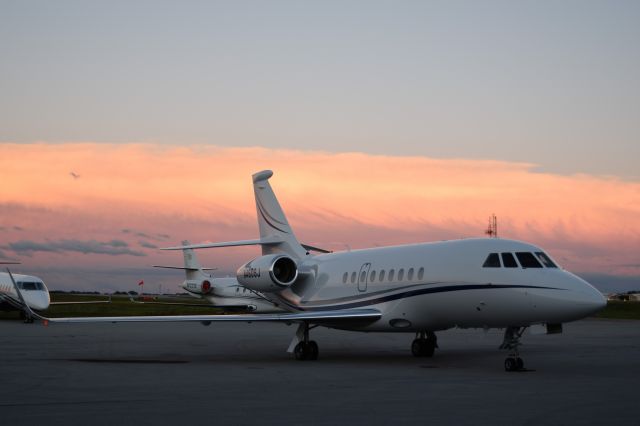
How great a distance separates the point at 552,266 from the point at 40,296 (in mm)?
32988

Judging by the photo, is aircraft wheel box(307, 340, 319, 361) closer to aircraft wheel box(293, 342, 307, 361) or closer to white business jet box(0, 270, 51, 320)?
aircraft wheel box(293, 342, 307, 361)

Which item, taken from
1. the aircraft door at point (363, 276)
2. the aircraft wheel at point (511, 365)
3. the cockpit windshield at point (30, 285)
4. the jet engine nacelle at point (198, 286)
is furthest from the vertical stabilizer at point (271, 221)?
the jet engine nacelle at point (198, 286)

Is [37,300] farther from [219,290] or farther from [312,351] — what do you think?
[312,351]

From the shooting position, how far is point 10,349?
928 inches

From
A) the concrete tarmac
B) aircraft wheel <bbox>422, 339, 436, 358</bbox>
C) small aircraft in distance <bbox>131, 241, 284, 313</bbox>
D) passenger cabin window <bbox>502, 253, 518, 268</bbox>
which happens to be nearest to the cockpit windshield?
small aircraft in distance <bbox>131, 241, 284, 313</bbox>

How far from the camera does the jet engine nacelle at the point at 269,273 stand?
81.8ft

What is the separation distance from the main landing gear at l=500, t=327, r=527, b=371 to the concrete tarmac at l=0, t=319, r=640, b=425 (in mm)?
343

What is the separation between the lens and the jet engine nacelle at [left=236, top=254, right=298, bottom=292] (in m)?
24.9

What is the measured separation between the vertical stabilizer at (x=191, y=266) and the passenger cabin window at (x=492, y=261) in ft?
137

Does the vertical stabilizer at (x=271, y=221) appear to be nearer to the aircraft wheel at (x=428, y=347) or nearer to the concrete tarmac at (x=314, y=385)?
the concrete tarmac at (x=314, y=385)

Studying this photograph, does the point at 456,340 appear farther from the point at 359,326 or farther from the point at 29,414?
the point at 29,414

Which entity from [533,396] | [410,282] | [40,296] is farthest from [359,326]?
[40,296]

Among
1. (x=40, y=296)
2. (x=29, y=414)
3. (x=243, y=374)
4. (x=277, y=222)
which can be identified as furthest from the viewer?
(x=40, y=296)

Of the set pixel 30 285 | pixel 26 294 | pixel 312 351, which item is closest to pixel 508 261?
pixel 312 351
